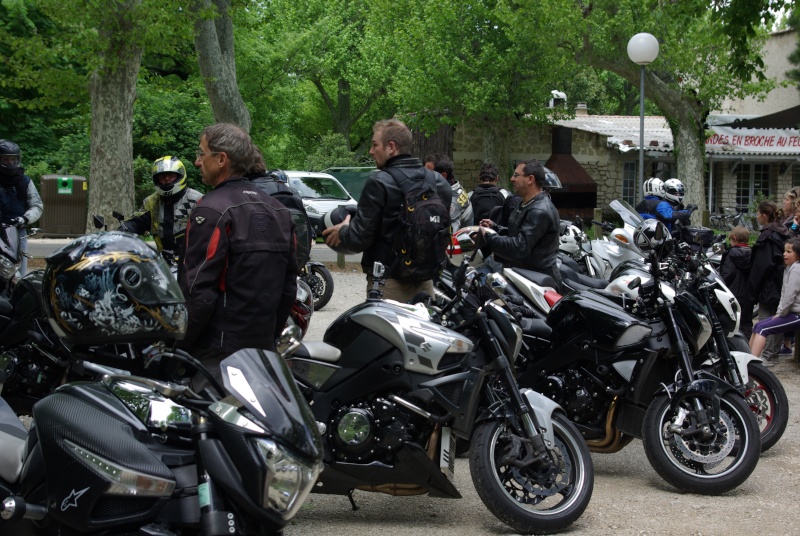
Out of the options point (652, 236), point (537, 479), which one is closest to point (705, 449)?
point (537, 479)

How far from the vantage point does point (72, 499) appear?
2.79 metres

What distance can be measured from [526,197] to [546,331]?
4.76ft

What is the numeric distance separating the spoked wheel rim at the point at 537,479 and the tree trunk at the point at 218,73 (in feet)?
47.6

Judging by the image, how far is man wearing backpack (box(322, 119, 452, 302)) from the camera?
20.4 feet

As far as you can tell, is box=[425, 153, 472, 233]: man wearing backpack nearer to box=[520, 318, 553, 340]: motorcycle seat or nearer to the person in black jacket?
the person in black jacket

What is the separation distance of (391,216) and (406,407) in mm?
1671

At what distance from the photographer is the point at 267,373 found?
9.42 feet

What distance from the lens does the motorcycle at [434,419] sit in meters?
4.87

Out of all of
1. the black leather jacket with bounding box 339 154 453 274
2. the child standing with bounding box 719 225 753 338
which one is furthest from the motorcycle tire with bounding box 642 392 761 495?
the child standing with bounding box 719 225 753 338

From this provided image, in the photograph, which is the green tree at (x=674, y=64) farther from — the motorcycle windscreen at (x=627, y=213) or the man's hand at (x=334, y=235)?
the man's hand at (x=334, y=235)

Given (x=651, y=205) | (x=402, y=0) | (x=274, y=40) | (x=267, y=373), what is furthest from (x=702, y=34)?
(x=267, y=373)

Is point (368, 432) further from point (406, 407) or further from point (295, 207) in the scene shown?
point (295, 207)

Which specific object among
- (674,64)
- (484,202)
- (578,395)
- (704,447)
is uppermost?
(674,64)

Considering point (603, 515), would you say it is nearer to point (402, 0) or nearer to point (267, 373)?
point (267, 373)
